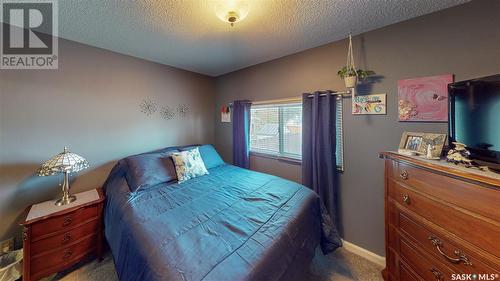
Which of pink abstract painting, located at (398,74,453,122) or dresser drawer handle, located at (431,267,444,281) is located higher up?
pink abstract painting, located at (398,74,453,122)

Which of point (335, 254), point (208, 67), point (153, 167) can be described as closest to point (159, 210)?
point (153, 167)

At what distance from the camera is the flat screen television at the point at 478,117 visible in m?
0.92

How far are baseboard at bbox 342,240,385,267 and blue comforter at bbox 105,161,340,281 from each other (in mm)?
A: 449

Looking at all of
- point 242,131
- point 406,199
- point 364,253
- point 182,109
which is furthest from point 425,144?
point 182,109

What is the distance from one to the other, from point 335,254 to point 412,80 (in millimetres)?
1867

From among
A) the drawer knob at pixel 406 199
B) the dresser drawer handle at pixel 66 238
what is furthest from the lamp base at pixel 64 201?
the drawer knob at pixel 406 199

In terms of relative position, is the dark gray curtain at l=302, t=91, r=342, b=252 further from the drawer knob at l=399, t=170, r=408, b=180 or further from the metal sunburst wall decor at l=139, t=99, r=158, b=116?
the metal sunburst wall decor at l=139, t=99, r=158, b=116

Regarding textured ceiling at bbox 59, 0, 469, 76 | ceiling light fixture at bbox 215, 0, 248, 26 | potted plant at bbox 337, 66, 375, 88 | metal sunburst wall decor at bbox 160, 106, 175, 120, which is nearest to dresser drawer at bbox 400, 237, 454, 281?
potted plant at bbox 337, 66, 375, 88

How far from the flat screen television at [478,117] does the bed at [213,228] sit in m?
1.09

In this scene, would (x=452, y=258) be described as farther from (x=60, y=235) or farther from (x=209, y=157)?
(x=60, y=235)

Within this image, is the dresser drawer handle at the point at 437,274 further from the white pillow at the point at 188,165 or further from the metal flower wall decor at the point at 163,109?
the metal flower wall decor at the point at 163,109

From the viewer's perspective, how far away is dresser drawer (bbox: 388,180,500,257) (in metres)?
0.77

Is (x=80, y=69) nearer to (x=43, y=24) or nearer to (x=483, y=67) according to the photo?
(x=43, y=24)

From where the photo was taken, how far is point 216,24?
1.63 m
